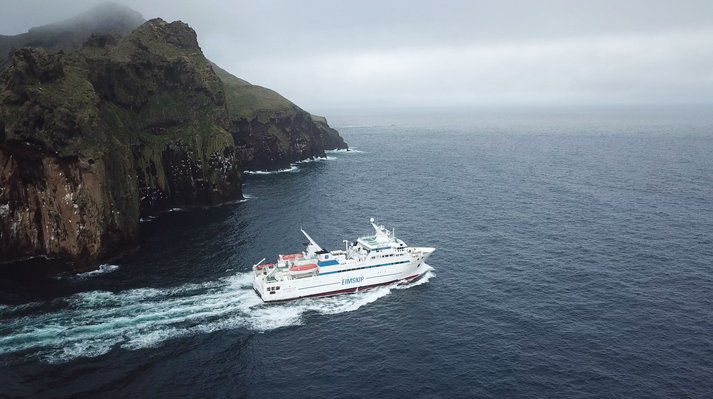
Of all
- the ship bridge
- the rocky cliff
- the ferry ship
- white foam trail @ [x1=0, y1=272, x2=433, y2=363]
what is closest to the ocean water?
white foam trail @ [x1=0, y1=272, x2=433, y2=363]

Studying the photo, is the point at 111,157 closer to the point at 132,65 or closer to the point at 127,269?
the point at 127,269

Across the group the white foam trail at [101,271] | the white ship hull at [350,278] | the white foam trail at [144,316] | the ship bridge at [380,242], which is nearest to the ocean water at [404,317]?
the white foam trail at [144,316]

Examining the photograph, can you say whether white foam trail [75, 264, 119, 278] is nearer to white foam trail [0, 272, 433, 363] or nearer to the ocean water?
the ocean water

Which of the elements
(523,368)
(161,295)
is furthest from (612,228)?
(161,295)

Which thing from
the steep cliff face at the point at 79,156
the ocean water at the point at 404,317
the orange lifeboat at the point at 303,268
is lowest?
the ocean water at the point at 404,317

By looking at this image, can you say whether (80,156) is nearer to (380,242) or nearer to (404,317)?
(380,242)

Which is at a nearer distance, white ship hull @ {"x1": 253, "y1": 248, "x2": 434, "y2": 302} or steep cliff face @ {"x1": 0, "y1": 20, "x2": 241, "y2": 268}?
white ship hull @ {"x1": 253, "y1": 248, "x2": 434, "y2": 302}

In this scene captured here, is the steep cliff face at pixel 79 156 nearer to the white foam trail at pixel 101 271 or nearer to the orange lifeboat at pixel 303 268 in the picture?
the white foam trail at pixel 101 271

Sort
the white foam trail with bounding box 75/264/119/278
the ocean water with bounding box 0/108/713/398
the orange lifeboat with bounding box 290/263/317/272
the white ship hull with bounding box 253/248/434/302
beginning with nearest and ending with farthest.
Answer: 1. the ocean water with bounding box 0/108/713/398
2. the white ship hull with bounding box 253/248/434/302
3. the orange lifeboat with bounding box 290/263/317/272
4. the white foam trail with bounding box 75/264/119/278
